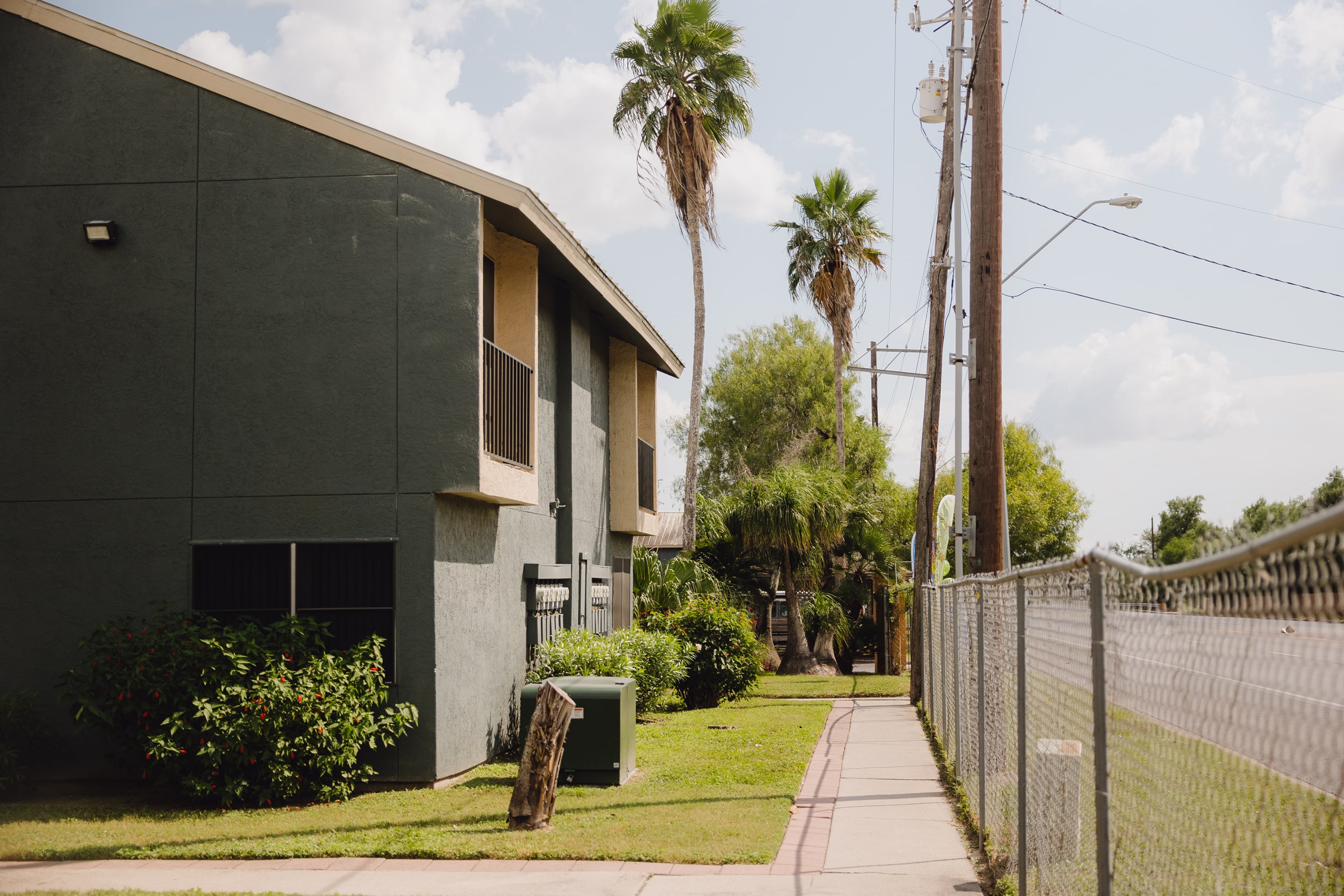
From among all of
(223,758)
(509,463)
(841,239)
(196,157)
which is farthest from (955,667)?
(841,239)

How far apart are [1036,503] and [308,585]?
55.7 m

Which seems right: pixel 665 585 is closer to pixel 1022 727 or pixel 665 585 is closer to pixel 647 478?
pixel 647 478

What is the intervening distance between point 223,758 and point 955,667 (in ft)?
20.3

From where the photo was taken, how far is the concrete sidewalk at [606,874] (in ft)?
22.8

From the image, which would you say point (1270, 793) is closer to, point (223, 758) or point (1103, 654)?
point (1103, 654)

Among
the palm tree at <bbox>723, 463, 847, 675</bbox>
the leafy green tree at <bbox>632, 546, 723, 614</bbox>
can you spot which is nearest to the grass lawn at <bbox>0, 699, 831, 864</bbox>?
the leafy green tree at <bbox>632, 546, 723, 614</bbox>

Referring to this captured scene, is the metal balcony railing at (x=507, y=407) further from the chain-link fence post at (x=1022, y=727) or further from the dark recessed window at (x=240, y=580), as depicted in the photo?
the chain-link fence post at (x=1022, y=727)

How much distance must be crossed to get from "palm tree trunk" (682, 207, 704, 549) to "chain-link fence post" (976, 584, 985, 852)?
18.7 meters

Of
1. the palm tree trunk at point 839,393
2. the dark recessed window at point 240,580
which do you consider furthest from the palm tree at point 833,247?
the dark recessed window at point 240,580

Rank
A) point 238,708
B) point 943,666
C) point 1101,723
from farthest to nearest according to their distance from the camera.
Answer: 1. point 943,666
2. point 238,708
3. point 1101,723

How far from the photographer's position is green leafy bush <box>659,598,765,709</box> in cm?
1858

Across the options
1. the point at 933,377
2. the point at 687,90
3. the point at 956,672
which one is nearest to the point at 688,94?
the point at 687,90

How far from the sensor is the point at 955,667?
1053cm

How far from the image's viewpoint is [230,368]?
10812 mm
